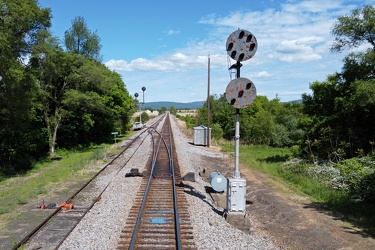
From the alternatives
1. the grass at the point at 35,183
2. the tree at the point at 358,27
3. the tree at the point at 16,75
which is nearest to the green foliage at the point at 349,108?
the tree at the point at 358,27

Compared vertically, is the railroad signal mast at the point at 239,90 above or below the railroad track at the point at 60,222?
above

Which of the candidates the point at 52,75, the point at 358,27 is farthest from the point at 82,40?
the point at 358,27

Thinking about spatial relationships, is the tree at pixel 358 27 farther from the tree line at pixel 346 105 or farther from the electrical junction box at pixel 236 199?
the electrical junction box at pixel 236 199

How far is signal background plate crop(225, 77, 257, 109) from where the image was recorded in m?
9.00

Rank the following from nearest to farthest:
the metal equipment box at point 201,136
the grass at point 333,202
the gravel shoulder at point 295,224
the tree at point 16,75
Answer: the gravel shoulder at point 295,224 → the grass at point 333,202 → the tree at point 16,75 → the metal equipment box at point 201,136

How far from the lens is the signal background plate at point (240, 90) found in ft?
29.5

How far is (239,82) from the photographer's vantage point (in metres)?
9.04

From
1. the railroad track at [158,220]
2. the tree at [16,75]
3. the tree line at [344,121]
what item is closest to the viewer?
the railroad track at [158,220]

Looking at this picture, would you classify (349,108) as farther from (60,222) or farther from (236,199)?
(60,222)

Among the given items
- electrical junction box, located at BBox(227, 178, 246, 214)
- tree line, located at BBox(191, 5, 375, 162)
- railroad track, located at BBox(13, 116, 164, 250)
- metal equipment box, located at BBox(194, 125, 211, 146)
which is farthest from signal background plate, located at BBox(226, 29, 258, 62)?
metal equipment box, located at BBox(194, 125, 211, 146)

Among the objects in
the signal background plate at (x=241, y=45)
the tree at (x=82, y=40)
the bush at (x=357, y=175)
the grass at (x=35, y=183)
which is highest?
the tree at (x=82, y=40)

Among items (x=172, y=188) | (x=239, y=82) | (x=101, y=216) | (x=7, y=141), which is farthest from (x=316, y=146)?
(x=7, y=141)

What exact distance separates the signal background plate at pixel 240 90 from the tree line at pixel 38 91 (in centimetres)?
1318

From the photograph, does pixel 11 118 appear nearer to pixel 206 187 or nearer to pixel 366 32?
pixel 206 187
